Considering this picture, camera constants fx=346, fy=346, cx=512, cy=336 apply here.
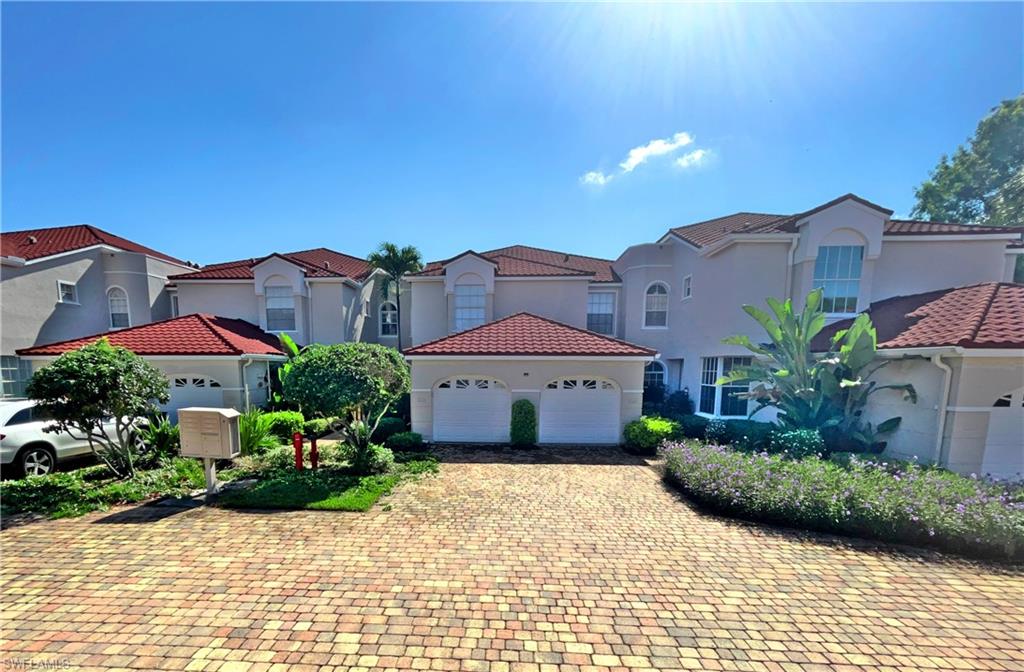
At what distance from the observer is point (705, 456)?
785 centimetres

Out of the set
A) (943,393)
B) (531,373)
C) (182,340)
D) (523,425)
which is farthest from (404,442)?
(943,393)

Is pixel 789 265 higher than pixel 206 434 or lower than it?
higher

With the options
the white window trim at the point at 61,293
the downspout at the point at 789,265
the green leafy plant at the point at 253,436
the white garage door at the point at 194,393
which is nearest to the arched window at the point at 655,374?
the downspout at the point at 789,265

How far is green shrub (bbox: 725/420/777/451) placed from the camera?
9.85 m

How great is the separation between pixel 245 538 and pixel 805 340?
1358cm

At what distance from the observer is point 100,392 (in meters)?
7.02

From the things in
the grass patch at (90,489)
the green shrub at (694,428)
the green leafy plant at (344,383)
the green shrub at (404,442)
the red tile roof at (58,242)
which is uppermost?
the red tile roof at (58,242)

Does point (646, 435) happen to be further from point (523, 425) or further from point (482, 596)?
point (482, 596)

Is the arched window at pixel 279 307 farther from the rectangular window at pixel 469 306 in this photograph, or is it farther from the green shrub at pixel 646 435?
the green shrub at pixel 646 435

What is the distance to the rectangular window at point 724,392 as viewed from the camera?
12438mm

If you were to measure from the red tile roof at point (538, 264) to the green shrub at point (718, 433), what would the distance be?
8517mm

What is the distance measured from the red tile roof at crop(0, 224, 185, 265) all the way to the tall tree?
154 feet

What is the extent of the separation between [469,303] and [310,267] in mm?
8334

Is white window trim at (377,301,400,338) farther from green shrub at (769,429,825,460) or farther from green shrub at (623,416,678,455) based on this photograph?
green shrub at (769,429,825,460)
